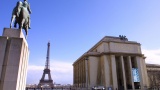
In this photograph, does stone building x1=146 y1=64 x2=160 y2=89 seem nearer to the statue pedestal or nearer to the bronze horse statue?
the bronze horse statue

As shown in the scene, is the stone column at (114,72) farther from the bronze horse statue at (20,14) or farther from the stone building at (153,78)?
the bronze horse statue at (20,14)

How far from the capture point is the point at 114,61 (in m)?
48.7

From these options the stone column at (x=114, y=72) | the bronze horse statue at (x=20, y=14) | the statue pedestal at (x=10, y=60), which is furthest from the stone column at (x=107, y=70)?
the statue pedestal at (x=10, y=60)

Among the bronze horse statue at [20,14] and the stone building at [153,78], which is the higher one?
the bronze horse statue at [20,14]

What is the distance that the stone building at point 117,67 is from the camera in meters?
47.8

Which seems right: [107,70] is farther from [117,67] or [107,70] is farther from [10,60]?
[10,60]

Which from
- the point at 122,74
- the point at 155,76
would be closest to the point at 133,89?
the point at 122,74

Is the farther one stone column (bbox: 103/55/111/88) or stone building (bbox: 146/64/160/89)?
stone building (bbox: 146/64/160/89)

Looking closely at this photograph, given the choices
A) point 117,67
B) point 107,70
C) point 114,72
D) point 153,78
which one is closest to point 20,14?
point 107,70

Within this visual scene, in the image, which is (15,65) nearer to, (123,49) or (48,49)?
(123,49)

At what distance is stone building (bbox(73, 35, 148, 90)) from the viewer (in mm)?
47844

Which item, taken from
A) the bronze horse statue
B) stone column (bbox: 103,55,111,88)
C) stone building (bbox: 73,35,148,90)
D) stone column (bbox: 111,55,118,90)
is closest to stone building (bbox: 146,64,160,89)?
stone building (bbox: 73,35,148,90)

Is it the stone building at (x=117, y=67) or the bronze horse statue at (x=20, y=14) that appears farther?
the stone building at (x=117, y=67)

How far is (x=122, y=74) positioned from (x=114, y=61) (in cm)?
534
